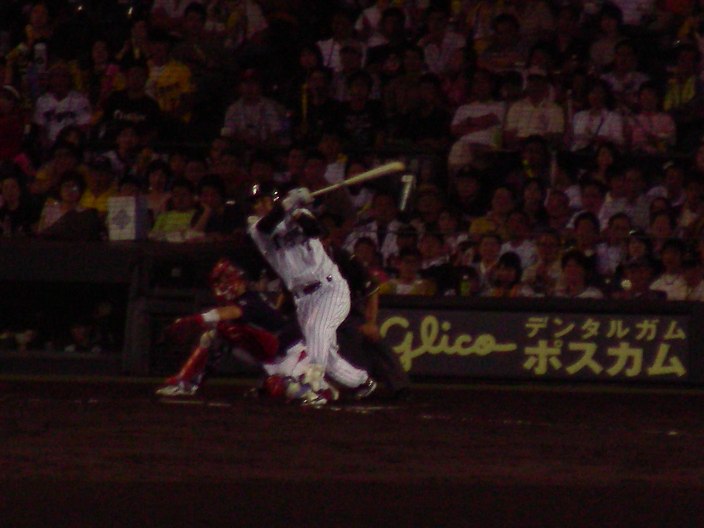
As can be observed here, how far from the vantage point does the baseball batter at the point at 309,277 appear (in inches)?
383

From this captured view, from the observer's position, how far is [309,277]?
9820 mm

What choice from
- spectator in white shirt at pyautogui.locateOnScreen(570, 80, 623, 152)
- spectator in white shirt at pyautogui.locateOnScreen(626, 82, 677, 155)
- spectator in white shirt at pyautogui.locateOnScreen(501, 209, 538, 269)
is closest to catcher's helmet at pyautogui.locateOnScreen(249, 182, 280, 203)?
spectator in white shirt at pyautogui.locateOnScreen(501, 209, 538, 269)

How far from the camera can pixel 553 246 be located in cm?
1196

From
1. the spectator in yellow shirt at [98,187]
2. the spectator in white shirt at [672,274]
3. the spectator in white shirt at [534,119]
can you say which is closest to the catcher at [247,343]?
the spectator in yellow shirt at [98,187]

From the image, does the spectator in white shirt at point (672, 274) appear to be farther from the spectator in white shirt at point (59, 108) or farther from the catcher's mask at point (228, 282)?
the spectator in white shirt at point (59, 108)

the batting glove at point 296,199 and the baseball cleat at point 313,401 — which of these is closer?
the batting glove at point 296,199

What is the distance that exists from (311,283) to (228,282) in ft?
2.09

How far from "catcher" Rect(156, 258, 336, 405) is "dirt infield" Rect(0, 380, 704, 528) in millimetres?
198

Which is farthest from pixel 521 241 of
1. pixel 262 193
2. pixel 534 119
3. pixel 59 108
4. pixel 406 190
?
pixel 59 108

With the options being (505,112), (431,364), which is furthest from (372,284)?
(505,112)

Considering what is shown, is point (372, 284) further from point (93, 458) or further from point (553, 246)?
point (93, 458)

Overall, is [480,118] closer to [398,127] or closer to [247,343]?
[398,127]

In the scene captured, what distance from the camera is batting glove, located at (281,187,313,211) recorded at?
9.48 m

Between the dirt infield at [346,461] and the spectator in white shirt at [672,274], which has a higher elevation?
the spectator in white shirt at [672,274]
